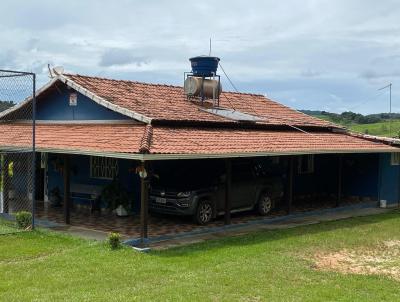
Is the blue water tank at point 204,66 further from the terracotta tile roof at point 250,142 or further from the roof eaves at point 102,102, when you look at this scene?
the roof eaves at point 102,102

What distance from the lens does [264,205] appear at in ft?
55.0

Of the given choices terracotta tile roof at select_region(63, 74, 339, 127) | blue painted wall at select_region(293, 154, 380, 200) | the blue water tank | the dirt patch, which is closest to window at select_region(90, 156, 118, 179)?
terracotta tile roof at select_region(63, 74, 339, 127)

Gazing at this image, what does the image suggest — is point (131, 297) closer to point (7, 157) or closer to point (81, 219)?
point (81, 219)

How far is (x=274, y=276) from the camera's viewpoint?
9.28 meters

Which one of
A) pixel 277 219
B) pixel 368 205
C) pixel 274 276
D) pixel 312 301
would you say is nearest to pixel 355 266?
pixel 274 276

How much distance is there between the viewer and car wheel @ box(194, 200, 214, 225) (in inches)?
563

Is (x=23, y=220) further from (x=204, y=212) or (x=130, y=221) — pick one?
(x=204, y=212)

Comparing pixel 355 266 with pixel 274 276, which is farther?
pixel 355 266

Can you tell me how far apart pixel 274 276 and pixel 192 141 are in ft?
16.6

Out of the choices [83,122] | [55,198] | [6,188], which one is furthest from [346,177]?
[6,188]

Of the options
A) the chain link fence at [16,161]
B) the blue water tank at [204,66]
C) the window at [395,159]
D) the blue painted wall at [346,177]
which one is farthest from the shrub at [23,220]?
the window at [395,159]

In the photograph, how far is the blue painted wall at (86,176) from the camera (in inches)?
642

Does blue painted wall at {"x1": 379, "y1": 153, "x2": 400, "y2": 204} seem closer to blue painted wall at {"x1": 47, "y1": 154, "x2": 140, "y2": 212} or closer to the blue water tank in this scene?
the blue water tank

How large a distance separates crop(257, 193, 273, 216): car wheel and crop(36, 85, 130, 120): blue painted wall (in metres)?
4.82
